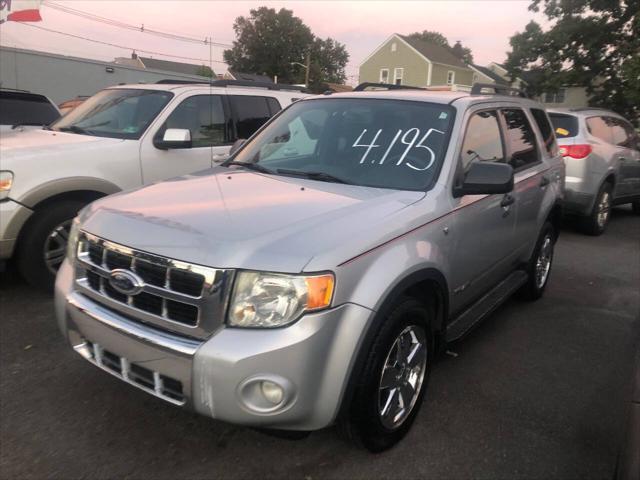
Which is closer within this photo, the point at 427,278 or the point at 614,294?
the point at 427,278

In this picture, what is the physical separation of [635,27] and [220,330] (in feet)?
54.7

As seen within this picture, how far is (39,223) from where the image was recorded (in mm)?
4172

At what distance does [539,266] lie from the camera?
190 inches

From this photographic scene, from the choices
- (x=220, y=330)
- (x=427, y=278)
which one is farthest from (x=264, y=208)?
(x=427, y=278)

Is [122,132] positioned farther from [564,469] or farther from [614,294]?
[614,294]

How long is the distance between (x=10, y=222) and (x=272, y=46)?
6915 centimetres

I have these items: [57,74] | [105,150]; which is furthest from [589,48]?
[57,74]

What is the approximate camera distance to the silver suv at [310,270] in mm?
2074

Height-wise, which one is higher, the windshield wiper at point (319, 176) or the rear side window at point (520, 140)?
the rear side window at point (520, 140)

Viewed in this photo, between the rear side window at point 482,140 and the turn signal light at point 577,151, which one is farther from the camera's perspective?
the turn signal light at point 577,151

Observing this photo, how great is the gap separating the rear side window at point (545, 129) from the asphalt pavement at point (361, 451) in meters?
1.74

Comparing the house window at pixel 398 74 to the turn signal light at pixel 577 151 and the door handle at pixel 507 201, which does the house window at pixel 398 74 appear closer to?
the turn signal light at pixel 577 151

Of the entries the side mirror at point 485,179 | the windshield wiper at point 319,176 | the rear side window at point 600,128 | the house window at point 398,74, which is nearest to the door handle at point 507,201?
the side mirror at point 485,179

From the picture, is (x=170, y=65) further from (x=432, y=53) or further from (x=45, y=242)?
(x=45, y=242)
